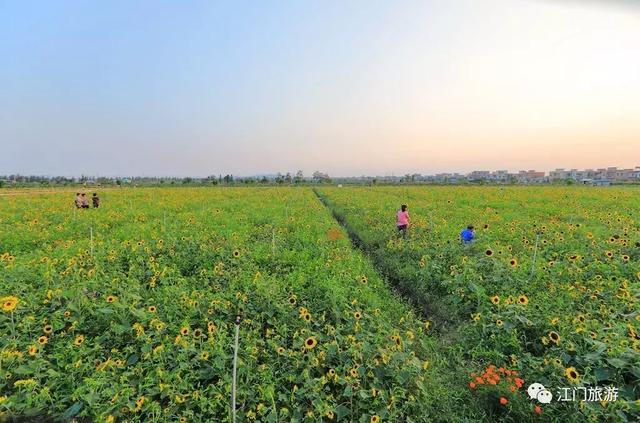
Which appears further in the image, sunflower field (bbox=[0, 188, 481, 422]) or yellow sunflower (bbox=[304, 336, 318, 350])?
yellow sunflower (bbox=[304, 336, 318, 350])

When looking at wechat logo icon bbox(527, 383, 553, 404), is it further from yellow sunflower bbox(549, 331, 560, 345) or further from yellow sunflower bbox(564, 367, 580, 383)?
yellow sunflower bbox(549, 331, 560, 345)

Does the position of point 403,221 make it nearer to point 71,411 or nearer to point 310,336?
point 310,336

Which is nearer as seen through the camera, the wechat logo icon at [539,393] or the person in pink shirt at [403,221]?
the wechat logo icon at [539,393]

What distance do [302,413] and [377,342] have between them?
144 cm

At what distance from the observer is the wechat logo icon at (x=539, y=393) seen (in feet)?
11.3

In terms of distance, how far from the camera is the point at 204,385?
3.69 m

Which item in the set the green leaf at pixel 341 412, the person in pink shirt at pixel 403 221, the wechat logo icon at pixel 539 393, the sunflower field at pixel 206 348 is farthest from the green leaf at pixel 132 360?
the person in pink shirt at pixel 403 221

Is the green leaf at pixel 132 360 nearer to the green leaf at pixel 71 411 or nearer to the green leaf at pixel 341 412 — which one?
the green leaf at pixel 71 411

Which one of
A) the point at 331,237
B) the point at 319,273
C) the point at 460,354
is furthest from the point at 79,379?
the point at 331,237

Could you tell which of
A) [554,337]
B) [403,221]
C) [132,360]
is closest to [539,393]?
[554,337]

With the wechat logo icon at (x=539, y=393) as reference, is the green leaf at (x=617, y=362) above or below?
above

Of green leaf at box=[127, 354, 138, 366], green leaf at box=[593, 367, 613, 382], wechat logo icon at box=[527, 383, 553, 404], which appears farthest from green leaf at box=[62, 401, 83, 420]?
green leaf at box=[593, 367, 613, 382]

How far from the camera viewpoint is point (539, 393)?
3502 millimetres

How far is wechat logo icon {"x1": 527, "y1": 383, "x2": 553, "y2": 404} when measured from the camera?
11.3ft
